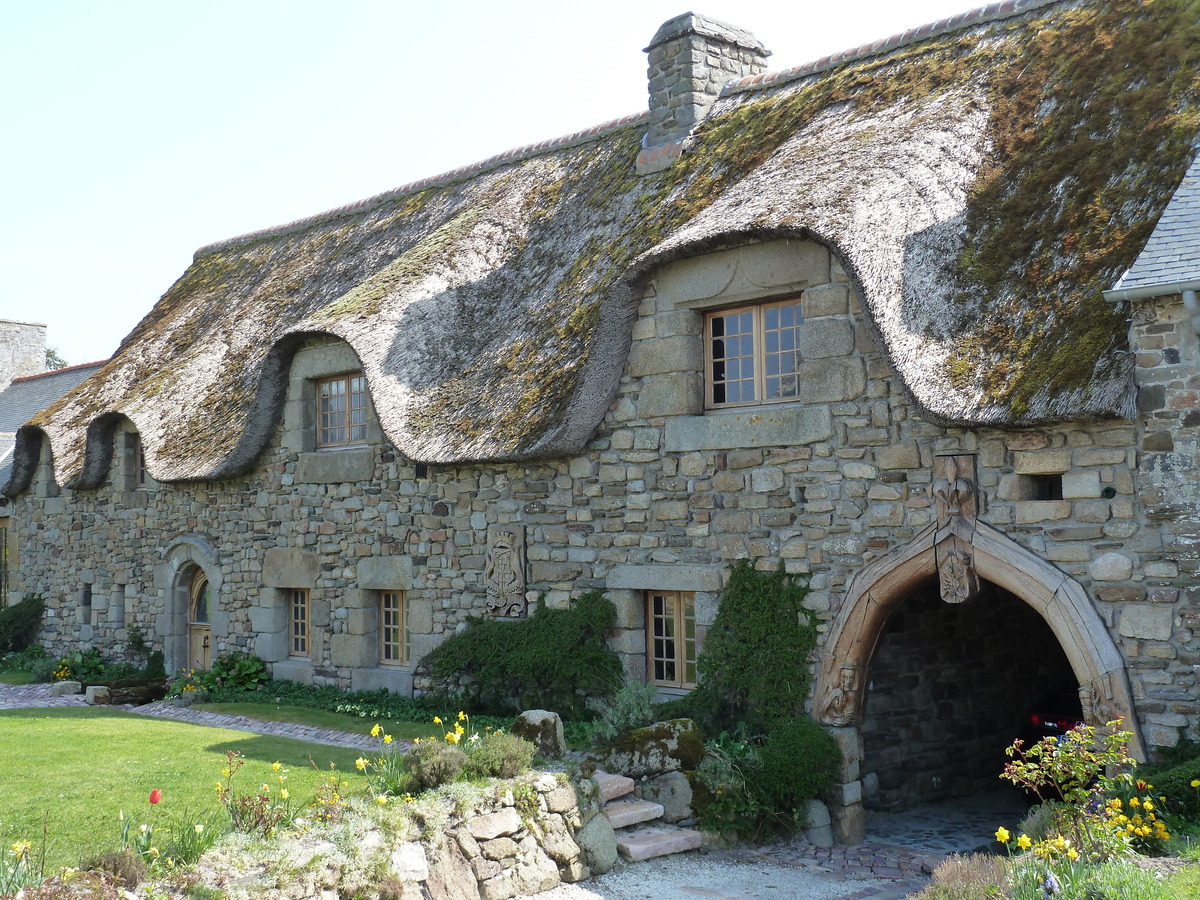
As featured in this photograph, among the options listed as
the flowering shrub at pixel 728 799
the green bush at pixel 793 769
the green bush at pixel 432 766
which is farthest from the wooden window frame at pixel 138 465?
the green bush at pixel 793 769

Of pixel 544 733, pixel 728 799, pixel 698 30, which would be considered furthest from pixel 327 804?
pixel 698 30

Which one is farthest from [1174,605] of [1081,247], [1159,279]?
[1081,247]

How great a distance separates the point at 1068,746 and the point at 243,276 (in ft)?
48.2

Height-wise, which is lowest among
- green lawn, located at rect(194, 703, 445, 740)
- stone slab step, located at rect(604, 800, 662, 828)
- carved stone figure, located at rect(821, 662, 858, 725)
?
stone slab step, located at rect(604, 800, 662, 828)

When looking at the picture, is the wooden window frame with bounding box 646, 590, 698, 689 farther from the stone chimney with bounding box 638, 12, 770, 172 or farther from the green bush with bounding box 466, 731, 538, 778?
the stone chimney with bounding box 638, 12, 770, 172

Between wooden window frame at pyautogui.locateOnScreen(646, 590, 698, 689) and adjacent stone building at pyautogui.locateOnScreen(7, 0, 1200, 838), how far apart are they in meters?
0.03

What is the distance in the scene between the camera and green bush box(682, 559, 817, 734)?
30.1 ft

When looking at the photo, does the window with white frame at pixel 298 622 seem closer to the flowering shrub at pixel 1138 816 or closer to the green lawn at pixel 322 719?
the green lawn at pixel 322 719

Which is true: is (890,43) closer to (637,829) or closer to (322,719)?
(637,829)

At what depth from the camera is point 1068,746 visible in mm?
6582

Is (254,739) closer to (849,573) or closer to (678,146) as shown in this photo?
(849,573)

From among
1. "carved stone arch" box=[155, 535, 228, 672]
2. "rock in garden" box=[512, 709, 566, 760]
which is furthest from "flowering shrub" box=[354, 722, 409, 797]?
"carved stone arch" box=[155, 535, 228, 672]

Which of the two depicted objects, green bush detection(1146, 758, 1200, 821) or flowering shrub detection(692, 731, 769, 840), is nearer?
green bush detection(1146, 758, 1200, 821)

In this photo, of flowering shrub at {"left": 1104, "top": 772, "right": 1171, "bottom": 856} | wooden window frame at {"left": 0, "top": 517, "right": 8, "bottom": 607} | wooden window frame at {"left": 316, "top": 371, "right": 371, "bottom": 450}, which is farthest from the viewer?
wooden window frame at {"left": 0, "top": 517, "right": 8, "bottom": 607}
